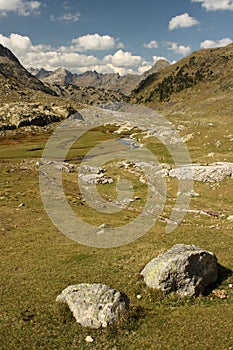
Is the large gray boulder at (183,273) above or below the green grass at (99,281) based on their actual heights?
above

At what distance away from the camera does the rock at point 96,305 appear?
2003 centimetres

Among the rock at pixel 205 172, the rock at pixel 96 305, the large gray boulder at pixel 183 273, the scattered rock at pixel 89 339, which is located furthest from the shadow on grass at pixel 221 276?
the rock at pixel 205 172

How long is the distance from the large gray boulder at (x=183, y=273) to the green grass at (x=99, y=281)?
2.16 ft

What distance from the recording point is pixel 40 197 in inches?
2226

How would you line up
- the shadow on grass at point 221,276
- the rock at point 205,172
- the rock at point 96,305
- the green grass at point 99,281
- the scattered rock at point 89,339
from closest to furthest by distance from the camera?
the scattered rock at point 89,339 → the green grass at point 99,281 → the rock at point 96,305 → the shadow on grass at point 221,276 → the rock at point 205,172

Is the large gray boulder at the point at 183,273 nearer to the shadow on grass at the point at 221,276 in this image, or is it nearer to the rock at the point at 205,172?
the shadow on grass at the point at 221,276

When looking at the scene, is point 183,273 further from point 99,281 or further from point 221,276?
point 99,281

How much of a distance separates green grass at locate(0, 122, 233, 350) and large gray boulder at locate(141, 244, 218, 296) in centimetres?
66

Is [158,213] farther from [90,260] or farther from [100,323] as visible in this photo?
[100,323]

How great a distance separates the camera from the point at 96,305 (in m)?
20.5

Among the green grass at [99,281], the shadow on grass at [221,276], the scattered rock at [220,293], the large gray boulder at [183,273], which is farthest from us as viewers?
the shadow on grass at [221,276]

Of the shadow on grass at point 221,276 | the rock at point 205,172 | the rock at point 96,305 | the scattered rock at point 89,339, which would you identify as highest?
the rock at point 96,305

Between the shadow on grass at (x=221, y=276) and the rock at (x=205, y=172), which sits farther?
the rock at (x=205, y=172)

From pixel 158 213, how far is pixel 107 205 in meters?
9.24
